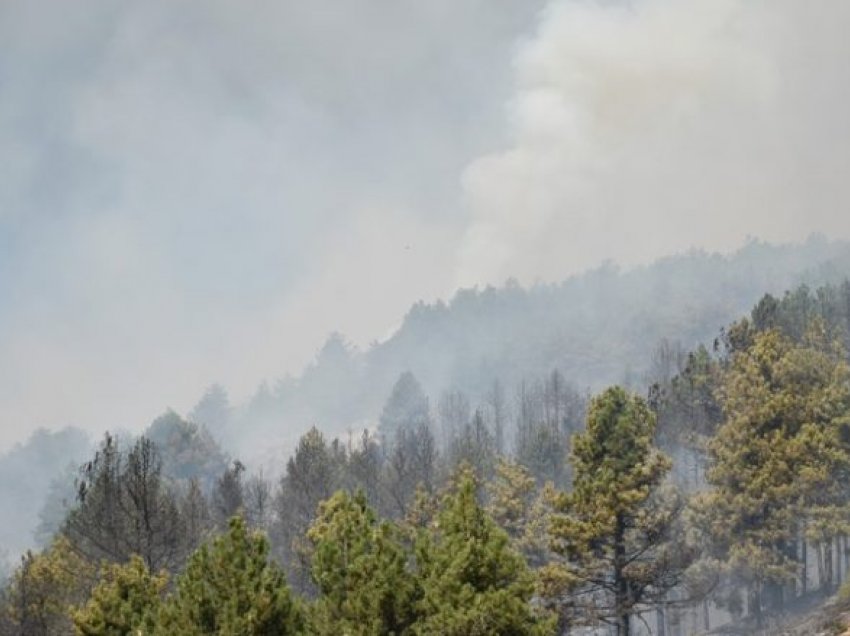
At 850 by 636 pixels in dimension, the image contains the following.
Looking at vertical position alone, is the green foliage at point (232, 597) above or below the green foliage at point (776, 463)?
below

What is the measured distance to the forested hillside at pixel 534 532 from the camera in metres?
16.1

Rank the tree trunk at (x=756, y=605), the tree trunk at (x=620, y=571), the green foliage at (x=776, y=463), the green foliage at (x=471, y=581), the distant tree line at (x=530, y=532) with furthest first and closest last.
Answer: the tree trunk at (x=756, y=605) → the green foliage at (x=776, y=463) → the tree trunk at (x=620, y=571) → the distant tree line at (x=530, y=532) → the green foliage at (x=471, y=581)

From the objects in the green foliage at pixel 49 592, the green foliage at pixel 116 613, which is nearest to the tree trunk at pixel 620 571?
the green foliage at pixel 116 613

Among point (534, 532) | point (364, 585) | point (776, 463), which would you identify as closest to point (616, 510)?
point (776, 463)

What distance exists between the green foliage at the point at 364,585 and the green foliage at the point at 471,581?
1.44ft

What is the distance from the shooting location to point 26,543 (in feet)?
635

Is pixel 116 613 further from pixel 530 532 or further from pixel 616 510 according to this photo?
pixel 530 532

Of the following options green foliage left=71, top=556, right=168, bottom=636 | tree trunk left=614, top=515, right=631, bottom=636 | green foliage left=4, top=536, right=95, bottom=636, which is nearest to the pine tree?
tree trunk left=614, top=515, right=631, bottom=636

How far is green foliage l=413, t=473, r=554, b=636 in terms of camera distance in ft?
48.8

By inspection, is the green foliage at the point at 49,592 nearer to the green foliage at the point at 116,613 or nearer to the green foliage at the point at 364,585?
the green foliage at the point at 116,613

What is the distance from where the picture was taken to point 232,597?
16.1 metres

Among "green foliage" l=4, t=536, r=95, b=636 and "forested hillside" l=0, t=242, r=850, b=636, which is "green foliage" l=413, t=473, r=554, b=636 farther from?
"green foliage" l=4, t=536, r=95, b=636

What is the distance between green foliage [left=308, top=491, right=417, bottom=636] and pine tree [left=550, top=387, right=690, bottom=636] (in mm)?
10123

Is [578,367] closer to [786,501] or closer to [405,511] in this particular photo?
[405,511]
